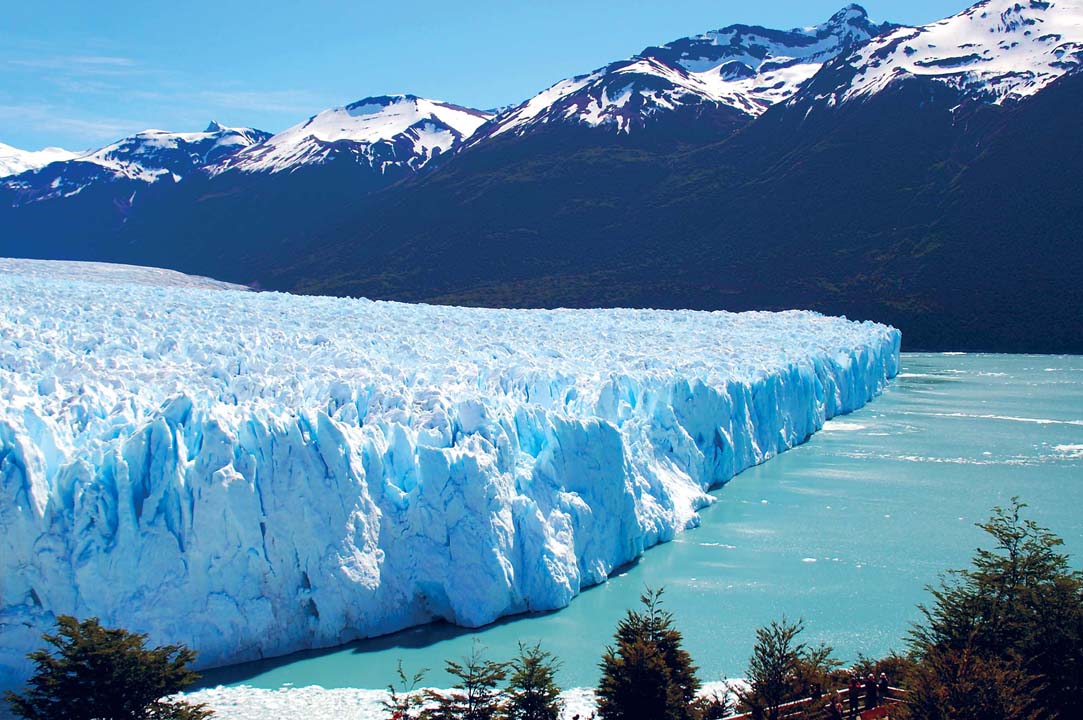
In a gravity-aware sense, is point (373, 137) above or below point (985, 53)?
above

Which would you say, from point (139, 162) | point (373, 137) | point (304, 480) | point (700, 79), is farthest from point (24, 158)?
point (304, 480)

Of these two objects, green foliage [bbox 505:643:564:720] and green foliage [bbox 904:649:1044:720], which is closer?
green foliage [bbox 904:649:1044:720]

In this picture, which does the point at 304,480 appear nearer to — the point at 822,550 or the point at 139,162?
the point at 822,550

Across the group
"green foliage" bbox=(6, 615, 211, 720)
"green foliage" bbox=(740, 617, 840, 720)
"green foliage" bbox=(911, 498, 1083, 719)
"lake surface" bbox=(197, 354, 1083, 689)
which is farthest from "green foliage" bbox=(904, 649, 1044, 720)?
"green foliage" bbox=(6, 615, 211, 720)

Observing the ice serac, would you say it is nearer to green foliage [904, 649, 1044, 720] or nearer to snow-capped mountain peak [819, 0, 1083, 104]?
green foliage [904, 649, 1044, 720]

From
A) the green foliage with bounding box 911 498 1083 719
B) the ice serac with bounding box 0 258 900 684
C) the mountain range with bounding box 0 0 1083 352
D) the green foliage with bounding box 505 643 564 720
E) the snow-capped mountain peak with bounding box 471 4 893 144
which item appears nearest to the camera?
the green foliage with bounding box 911 498 1083 719

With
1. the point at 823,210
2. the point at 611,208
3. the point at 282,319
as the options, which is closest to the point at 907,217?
the point at 823,210

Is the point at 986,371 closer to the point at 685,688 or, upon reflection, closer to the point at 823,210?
the point at 823,210
